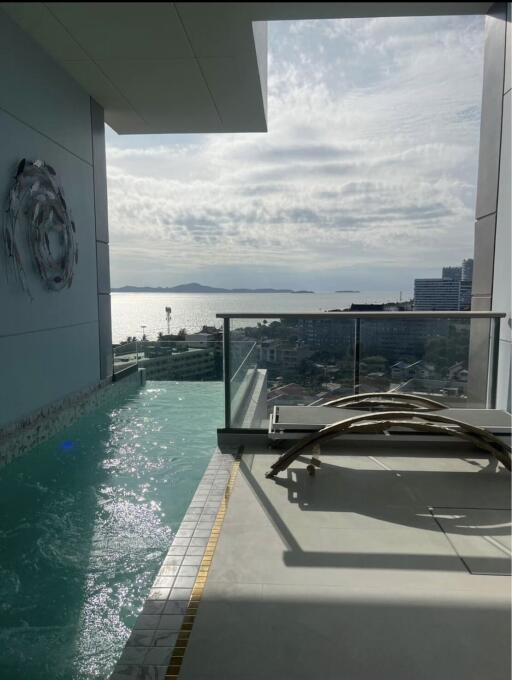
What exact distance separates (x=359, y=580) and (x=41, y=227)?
17.8 ft

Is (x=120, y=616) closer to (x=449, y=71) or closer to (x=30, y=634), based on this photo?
(x=30, y=634)

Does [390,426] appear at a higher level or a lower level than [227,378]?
lower

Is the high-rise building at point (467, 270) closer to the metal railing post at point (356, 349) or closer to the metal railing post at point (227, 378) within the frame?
the metal railing post at point (356, 349)

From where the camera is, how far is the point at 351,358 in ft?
15.6

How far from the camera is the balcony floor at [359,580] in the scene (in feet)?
6.09

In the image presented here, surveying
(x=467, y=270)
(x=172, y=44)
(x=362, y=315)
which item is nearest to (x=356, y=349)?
(x=362, y=315)

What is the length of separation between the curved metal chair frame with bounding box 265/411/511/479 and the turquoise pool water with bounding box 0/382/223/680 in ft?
3.33

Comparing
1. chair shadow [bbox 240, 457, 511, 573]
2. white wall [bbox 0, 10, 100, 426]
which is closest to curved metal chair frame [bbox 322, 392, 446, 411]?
chair shadow [bbox 240, 457, 511, 573]

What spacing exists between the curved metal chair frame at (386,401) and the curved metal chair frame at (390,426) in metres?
0.50

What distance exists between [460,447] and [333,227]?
1447 inches

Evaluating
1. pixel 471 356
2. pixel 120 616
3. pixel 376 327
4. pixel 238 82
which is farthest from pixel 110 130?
pixel 120 616

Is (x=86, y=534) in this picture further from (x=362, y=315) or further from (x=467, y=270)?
(x=467, y=270)

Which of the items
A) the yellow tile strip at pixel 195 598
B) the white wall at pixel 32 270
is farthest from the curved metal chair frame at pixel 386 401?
the white wall at pixel 32 270

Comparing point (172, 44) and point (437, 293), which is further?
point (437, 293)
